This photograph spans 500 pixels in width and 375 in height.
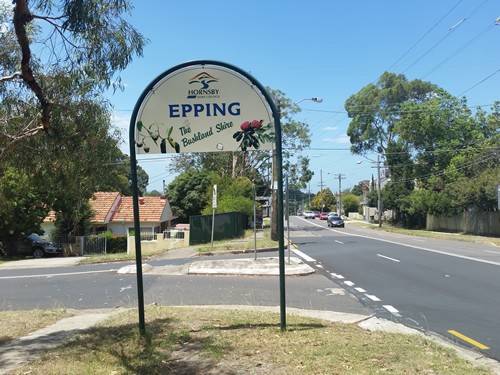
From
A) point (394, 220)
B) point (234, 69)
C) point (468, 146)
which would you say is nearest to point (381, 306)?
point (234, 69)

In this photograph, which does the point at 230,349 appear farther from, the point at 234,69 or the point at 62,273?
the point at 62,273

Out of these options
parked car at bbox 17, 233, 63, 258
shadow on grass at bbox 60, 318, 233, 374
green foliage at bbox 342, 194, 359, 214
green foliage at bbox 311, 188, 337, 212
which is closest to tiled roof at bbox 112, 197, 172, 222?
parked car at bbox 17, 233, 63, 258

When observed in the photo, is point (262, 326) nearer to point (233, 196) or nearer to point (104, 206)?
point (233, 196)

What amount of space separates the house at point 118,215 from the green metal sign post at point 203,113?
32.4 metres

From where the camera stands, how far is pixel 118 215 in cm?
4025

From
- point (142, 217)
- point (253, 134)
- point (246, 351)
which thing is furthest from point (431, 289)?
point (142, 217)

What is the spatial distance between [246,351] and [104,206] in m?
36.9

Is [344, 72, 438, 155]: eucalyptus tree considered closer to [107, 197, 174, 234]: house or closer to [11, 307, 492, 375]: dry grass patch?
[107, 197, 174, 234]: house

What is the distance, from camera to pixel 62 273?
17188 millimetres

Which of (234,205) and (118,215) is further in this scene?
(118,215)

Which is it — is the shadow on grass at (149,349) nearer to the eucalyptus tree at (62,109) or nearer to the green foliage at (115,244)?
the eucalyptus tree at (62,109)

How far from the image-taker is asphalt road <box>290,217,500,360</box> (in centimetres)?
749

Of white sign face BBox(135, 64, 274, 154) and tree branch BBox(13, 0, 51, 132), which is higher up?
tree branch BBox(13, 0, 51, 132)

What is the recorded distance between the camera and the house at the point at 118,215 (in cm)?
3900
